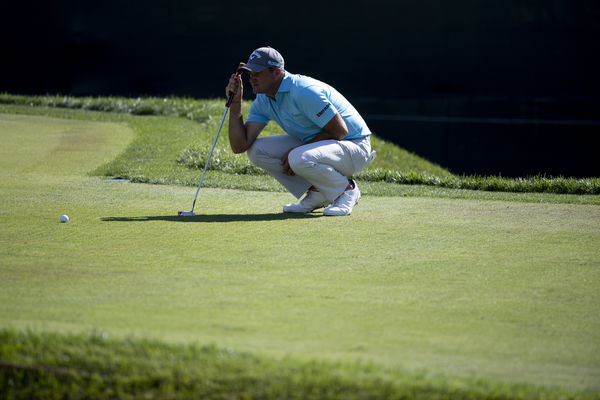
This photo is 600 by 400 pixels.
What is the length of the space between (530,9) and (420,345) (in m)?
12.4

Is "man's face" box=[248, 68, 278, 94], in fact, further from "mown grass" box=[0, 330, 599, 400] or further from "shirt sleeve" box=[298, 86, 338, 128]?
"mown grass" box=[0, 330, 599, 400]

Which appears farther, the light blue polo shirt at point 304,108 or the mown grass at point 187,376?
the light blue polo shirt at point 304,108

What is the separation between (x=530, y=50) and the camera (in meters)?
14.5

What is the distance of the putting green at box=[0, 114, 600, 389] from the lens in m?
3.15

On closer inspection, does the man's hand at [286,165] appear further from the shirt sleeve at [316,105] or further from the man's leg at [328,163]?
the shirt sleeve at [316,105]

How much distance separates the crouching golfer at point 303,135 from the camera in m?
5.99

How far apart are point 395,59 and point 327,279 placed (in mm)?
11334

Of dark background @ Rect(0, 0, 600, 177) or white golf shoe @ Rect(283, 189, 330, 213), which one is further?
dark background @ Rect(0, 0, 600, 177)

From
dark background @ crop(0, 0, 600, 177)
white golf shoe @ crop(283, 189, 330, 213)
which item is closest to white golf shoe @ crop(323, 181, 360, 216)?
white golf shoe @ crop(283, 189, 330, 213)

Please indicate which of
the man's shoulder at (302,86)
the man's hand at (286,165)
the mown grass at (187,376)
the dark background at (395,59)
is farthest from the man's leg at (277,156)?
the dark background at (395,59)

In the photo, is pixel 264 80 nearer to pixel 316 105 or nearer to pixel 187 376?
pixel 316 105

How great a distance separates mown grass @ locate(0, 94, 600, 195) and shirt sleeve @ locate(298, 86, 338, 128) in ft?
5.70

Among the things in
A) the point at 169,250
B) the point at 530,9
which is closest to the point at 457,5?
the point at 530,9

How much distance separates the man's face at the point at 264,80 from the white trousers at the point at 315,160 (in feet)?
1.52
